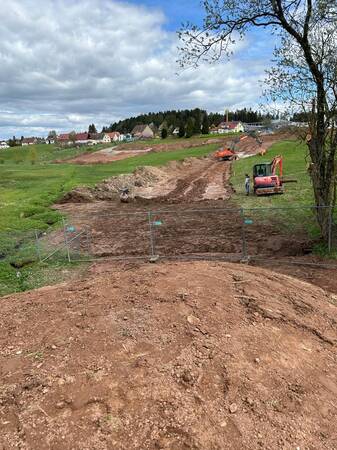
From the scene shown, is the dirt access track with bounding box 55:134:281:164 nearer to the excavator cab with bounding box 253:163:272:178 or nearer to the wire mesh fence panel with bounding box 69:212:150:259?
the excavator cab with bounding box 253:163:272:178

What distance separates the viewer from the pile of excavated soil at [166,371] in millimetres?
5152

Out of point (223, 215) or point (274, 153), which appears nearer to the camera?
point (223, 215)

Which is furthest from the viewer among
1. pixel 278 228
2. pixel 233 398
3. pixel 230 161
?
pixel 230 161

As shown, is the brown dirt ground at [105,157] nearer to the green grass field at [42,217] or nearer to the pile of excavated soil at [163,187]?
the pile of excavated soil at [163,187]

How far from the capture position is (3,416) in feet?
17.4

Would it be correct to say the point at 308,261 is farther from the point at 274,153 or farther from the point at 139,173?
the point at 274,153

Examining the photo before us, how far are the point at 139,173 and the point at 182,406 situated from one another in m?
39.8

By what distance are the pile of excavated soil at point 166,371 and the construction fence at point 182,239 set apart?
644 centimetres

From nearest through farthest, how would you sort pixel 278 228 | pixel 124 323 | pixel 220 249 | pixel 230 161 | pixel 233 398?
1. pixel 233 398
2. pixel 124 323
3. pixel 220 249
4. pixel 278 228
5. pixel 230 161

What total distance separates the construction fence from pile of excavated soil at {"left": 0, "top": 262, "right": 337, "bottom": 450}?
6.44 metres

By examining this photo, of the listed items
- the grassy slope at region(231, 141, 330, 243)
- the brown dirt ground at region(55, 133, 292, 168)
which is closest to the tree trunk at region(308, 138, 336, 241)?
the grassy slope at region(231, 141, 330, 243)

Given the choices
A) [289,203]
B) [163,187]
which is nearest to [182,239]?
[289,203]

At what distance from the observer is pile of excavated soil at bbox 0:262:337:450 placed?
5152 mm

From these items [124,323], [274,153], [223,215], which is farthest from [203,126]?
[124,323]
